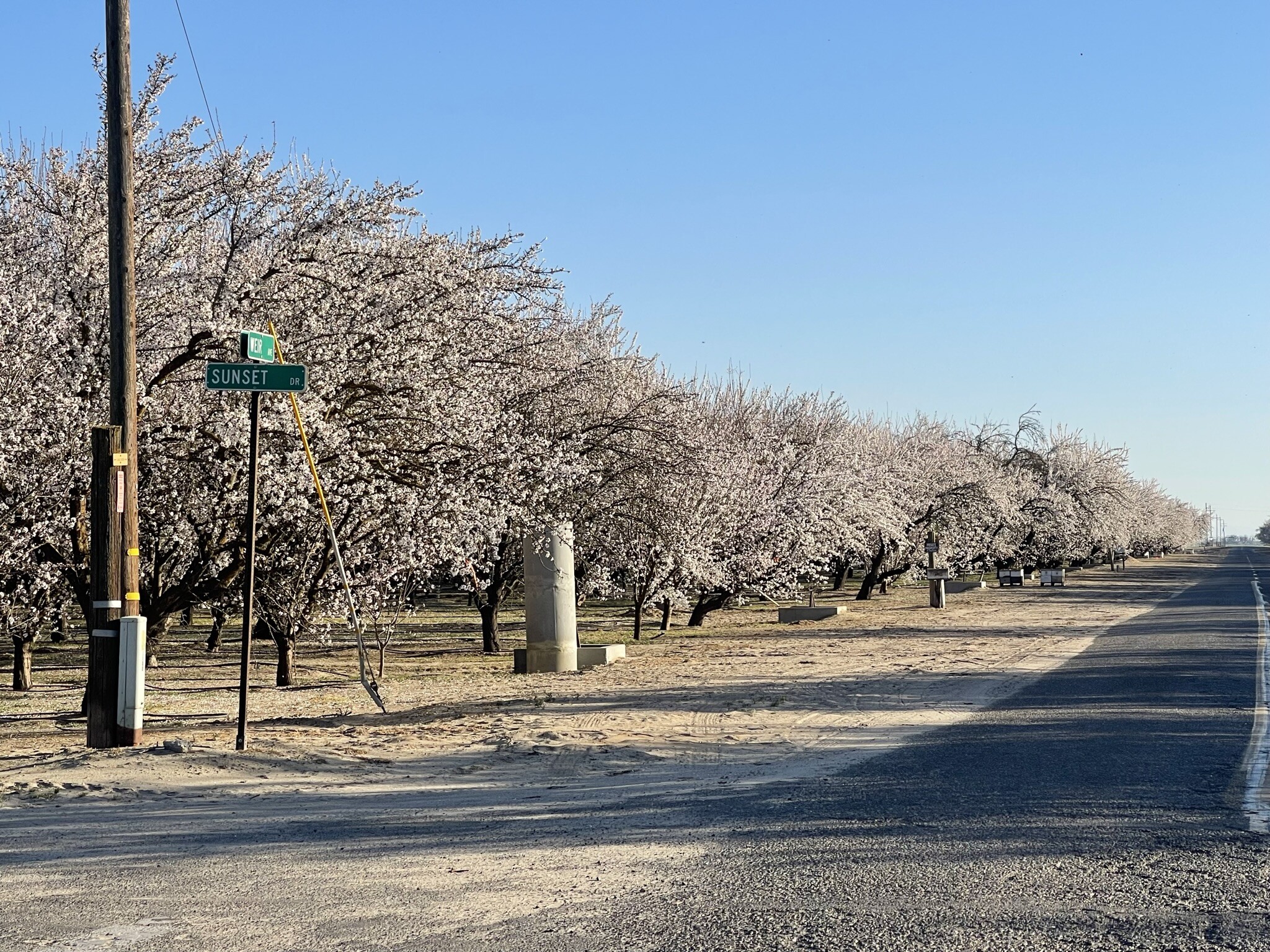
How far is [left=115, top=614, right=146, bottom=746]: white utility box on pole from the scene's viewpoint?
1052cm

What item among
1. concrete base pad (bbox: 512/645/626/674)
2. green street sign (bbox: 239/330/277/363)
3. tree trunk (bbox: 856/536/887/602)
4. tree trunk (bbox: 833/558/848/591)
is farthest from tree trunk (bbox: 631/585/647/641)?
tree trunk (bbox: 833/558/848/591)

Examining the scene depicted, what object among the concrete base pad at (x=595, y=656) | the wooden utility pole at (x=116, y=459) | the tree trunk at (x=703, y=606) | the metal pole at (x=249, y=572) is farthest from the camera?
the tree trunk at (x=703, y=606)

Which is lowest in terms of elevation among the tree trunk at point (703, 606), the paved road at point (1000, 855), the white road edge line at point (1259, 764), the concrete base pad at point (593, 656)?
the white road edge line at point (1259, 764)

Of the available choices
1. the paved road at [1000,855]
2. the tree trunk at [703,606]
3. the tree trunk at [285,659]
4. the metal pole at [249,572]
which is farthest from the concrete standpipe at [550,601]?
the tree trunk at [703,606]

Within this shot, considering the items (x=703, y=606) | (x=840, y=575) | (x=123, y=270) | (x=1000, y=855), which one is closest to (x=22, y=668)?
(x=123, y=270)

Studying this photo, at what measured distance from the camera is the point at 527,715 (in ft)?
44.9

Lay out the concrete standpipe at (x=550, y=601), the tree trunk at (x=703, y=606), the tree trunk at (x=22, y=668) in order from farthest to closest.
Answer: the tree trunk at (x=703, y=606) < the concrete standpipe at (x=550, y=601) < the tree trunk at (x=22, y=668)

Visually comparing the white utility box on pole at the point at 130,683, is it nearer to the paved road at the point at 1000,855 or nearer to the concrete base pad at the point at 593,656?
the paved road at the point at 1000,855

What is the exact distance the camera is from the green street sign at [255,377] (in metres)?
10.3

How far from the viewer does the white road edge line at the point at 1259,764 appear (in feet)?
24.4

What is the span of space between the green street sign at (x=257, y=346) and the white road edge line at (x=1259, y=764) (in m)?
8.09

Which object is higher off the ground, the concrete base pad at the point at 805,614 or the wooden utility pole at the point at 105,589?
the wooden utility pole at the point at 105,589

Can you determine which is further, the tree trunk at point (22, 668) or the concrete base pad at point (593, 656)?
the concrete base pad at point (593, 656)

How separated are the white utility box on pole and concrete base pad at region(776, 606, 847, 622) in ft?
82.6
